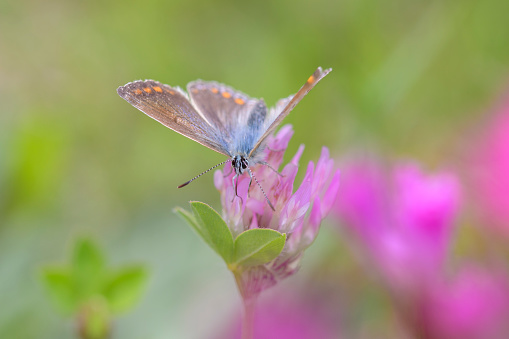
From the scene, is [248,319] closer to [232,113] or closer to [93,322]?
[93,322]

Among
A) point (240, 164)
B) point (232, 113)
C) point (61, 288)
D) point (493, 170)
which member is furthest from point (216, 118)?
point (493, 170)

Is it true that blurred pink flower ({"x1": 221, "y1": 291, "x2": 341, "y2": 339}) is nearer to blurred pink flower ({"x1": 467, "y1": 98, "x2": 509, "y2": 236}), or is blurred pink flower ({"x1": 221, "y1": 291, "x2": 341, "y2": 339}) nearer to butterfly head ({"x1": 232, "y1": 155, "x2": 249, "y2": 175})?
butterfly head ({"x1": 232, "y1": 155, "x2": 249, "y2": 175})

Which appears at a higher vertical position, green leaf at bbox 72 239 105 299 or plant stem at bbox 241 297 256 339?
green leaf at bbox 72 239 105 299

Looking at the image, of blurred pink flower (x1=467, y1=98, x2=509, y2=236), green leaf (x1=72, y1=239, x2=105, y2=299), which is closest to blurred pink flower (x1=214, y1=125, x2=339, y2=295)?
green leaf (x1=72, y1=239, x2=105, y2=299)

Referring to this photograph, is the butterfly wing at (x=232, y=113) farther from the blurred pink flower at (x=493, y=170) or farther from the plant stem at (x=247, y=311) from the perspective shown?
the blurred pink flower at (x=493, y=170)

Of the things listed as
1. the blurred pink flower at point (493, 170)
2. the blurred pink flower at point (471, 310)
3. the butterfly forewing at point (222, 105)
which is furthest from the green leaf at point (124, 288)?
the blurred pink flower at point (493, 170)
